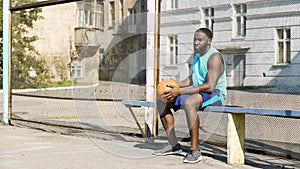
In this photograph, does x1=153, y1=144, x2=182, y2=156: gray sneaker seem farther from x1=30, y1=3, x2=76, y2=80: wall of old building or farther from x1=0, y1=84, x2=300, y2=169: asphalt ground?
x1=30, y1=3, x2=76, y2=80: wall of old building

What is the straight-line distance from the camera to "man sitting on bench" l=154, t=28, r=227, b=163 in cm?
660

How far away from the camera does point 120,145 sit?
8.02 meters

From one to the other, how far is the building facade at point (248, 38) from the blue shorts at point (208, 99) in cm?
70

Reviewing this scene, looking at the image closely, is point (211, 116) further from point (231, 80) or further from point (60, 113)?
point (60, 113)

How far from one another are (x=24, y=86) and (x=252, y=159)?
41.9ft

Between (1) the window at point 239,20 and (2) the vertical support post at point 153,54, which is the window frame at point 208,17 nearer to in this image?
(1) the window at point 239,20

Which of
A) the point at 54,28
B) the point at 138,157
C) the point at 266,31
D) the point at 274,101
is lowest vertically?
the point at 138,157

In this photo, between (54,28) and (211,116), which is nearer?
Answer: (211,116)

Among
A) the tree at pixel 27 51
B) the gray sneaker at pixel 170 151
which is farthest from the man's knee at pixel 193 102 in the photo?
the tree at pixel 27 51

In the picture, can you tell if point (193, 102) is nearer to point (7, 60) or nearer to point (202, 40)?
point (202, 40)

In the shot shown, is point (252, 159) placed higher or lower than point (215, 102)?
lower

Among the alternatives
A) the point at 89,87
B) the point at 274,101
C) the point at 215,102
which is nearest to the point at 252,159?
the point at 215,102

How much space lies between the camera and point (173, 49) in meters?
8.70

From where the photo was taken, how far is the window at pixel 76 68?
2643cm
